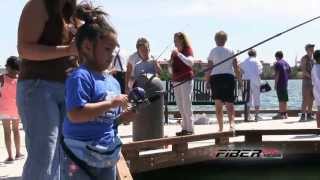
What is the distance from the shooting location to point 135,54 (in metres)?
10.3

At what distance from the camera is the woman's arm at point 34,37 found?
3912mm

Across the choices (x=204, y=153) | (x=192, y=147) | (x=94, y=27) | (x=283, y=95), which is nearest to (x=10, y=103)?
(x=192, y=147)

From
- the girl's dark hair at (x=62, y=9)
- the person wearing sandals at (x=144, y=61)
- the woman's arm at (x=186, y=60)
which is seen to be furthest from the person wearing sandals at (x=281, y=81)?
the girl's dark hair at (x=62, y=9)

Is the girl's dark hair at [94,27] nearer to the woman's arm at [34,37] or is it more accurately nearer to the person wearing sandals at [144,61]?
the woman's arm at [34,37]

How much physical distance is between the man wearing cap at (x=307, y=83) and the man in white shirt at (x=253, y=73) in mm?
1076

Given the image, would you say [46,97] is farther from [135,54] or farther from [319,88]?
[319,88]

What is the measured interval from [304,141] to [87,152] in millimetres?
6398

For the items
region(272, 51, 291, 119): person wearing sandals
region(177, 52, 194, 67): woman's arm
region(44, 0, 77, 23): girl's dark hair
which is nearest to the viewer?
region(44, 0, 77, 23): girl's dark hair

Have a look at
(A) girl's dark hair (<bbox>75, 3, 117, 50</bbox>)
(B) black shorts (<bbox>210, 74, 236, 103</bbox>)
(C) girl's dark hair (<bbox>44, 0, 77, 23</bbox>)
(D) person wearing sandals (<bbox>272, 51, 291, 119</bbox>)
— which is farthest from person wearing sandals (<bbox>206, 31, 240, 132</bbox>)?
(A) girl's dark hair (<bbox>75, 3, 117, 50</bbox>)

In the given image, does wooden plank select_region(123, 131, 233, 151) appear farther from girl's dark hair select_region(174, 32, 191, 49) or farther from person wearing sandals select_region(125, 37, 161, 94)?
girl's dark hair select_region(174, 32, 191, 49)

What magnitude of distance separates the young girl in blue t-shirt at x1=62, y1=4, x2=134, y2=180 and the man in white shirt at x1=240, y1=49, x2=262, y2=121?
39.0 ft

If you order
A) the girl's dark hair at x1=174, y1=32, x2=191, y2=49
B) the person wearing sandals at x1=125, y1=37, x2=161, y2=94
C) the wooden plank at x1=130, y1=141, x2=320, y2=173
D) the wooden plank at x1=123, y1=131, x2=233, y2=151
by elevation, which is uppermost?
the girl's dark hair at x1=174, y1=32, x2=191, y2=49

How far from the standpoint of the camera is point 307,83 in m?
14.7

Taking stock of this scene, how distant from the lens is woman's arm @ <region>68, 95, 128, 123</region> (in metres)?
3.28
